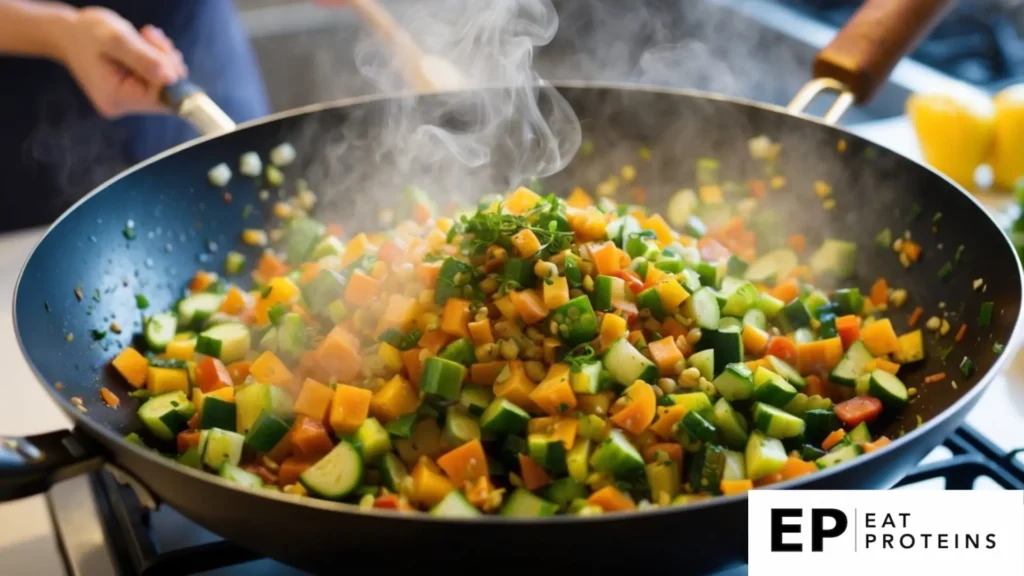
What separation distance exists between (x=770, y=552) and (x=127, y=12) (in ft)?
6.63

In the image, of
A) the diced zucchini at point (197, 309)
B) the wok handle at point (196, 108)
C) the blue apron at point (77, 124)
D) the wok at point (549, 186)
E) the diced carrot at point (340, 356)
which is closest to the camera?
the wok at point (549, 186)

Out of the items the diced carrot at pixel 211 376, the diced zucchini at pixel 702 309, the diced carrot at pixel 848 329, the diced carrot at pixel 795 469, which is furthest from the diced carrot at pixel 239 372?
the diced carrot at pixel 848 329

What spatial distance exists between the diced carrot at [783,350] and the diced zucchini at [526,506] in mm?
501

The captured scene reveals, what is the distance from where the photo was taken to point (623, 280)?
140cm

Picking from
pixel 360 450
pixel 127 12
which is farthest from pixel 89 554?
pixel 127 12

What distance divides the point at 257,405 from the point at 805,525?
77cm

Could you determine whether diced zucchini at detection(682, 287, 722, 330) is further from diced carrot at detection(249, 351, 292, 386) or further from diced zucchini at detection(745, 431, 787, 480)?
diced carrot at detection(249, 351, 292, 386)

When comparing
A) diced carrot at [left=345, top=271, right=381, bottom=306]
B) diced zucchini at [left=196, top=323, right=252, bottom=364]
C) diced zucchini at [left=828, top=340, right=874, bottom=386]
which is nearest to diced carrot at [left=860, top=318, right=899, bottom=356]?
diced zucchini at [left=828, top=340, right=874, bottom=386]

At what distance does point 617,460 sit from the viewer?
1146 mm

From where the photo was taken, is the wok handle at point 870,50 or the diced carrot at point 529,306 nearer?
the diced carrot at point 529,306

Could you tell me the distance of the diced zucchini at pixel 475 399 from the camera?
1277 millimetres

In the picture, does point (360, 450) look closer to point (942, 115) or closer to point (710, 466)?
point (710, 466)

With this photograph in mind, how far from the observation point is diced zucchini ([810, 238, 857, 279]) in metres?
1.69

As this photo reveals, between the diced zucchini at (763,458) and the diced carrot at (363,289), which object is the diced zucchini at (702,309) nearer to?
the diced zucchini at (763,458)
